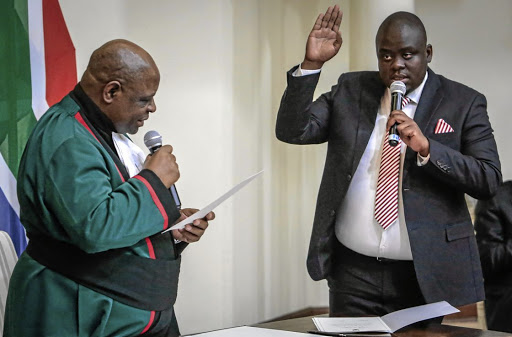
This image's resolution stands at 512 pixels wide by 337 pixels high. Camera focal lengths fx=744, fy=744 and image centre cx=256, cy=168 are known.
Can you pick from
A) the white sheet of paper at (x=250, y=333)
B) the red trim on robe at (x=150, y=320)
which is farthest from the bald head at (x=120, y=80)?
the white sheet of paper at (x=250, y=333)

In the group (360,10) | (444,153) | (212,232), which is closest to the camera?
(444,153)

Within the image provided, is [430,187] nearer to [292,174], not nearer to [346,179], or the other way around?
[346,179]

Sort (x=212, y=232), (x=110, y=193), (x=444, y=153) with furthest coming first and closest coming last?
1. (x=212, y=232)
2. (x=444, y=153)
3. (x=110, y=193)

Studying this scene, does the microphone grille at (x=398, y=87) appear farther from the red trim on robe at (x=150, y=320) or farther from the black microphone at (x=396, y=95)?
the red trim on robe at (x=150, y=320)

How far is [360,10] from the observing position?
5.30 meters

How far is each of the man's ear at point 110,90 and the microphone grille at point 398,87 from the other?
Result: 100 cm

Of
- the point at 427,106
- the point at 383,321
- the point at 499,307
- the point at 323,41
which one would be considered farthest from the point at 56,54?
the point at 499,307

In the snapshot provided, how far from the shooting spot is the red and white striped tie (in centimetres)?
256

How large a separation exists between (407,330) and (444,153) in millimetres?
629

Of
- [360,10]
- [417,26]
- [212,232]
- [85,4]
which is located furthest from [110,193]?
[360,10]

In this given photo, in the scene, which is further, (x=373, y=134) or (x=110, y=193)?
(x=373, y=134)

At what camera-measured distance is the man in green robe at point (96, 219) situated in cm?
181

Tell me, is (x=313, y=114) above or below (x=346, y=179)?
above

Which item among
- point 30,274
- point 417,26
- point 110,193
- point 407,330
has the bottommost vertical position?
point 407,330
